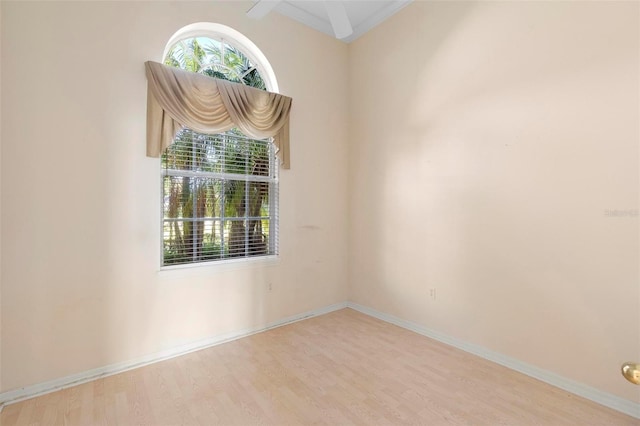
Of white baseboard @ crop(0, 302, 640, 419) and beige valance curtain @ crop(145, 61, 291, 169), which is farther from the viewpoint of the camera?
beige valance curtain @ crop(145, 61, 291, 169)

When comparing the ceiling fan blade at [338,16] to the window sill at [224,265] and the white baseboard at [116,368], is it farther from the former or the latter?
the white baseboard at [116,368]

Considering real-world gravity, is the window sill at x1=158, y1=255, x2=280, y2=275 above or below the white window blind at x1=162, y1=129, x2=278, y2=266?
below

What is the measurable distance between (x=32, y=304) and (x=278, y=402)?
5.88 ft

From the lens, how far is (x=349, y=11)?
3426 millimetres

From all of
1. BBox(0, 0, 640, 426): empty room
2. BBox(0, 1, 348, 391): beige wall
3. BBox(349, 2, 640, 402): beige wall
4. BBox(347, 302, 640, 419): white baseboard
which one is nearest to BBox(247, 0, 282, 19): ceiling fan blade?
BBox(0, 0, 640, 426): empty room

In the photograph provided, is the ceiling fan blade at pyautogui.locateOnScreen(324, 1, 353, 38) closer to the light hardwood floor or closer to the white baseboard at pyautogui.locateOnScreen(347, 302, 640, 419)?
the light hardwood floor

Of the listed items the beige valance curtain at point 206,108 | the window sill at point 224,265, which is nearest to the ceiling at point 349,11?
the beige valance curtain at point 206,108

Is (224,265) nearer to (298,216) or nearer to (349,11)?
(298,216)

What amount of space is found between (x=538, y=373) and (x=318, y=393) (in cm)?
162

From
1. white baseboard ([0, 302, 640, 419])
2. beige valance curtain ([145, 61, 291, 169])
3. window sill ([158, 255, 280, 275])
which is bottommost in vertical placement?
white baseboard ([0, 302, 640, 419])

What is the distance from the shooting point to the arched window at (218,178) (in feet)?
9.11

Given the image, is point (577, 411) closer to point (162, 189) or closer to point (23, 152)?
point (162, 189)

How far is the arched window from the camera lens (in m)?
2.78

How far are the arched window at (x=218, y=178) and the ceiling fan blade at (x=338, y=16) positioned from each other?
117 centimetres
